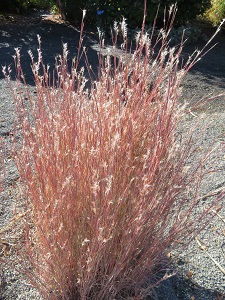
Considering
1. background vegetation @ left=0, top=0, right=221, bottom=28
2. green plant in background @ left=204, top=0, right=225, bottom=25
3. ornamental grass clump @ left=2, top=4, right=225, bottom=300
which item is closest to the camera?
ornamental grass clump @ left=2, top=4, right=225, bottom=300

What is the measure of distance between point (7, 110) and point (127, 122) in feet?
8.27

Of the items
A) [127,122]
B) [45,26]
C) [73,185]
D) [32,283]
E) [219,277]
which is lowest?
[45,26]

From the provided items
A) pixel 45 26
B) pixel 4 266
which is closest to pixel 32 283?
pixel 4 266

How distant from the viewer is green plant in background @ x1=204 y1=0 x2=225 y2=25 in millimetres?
8773

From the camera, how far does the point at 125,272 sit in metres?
1.85

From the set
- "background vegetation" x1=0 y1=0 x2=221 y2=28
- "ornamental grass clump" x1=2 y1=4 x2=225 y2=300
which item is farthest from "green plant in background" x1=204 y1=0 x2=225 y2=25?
"ornamental grass clump" x1=2 y1=4 x2=225 y2=300

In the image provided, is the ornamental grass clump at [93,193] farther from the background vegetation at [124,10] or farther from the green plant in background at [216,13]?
the green plant in background at [216,13]

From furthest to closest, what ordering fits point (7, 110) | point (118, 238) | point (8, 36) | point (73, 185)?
point (8, 36), point (7, 110), point (118, 238), point (73, 185)

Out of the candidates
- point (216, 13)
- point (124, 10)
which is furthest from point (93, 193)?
point (216, 13)

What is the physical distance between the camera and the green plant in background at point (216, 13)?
877 centimetres

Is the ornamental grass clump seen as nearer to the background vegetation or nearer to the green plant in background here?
the background vegetation

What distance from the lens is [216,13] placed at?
901 cm

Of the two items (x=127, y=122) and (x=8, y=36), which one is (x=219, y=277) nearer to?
(x=127, y=122)

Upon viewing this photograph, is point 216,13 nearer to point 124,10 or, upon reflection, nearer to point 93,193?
point 124,10
